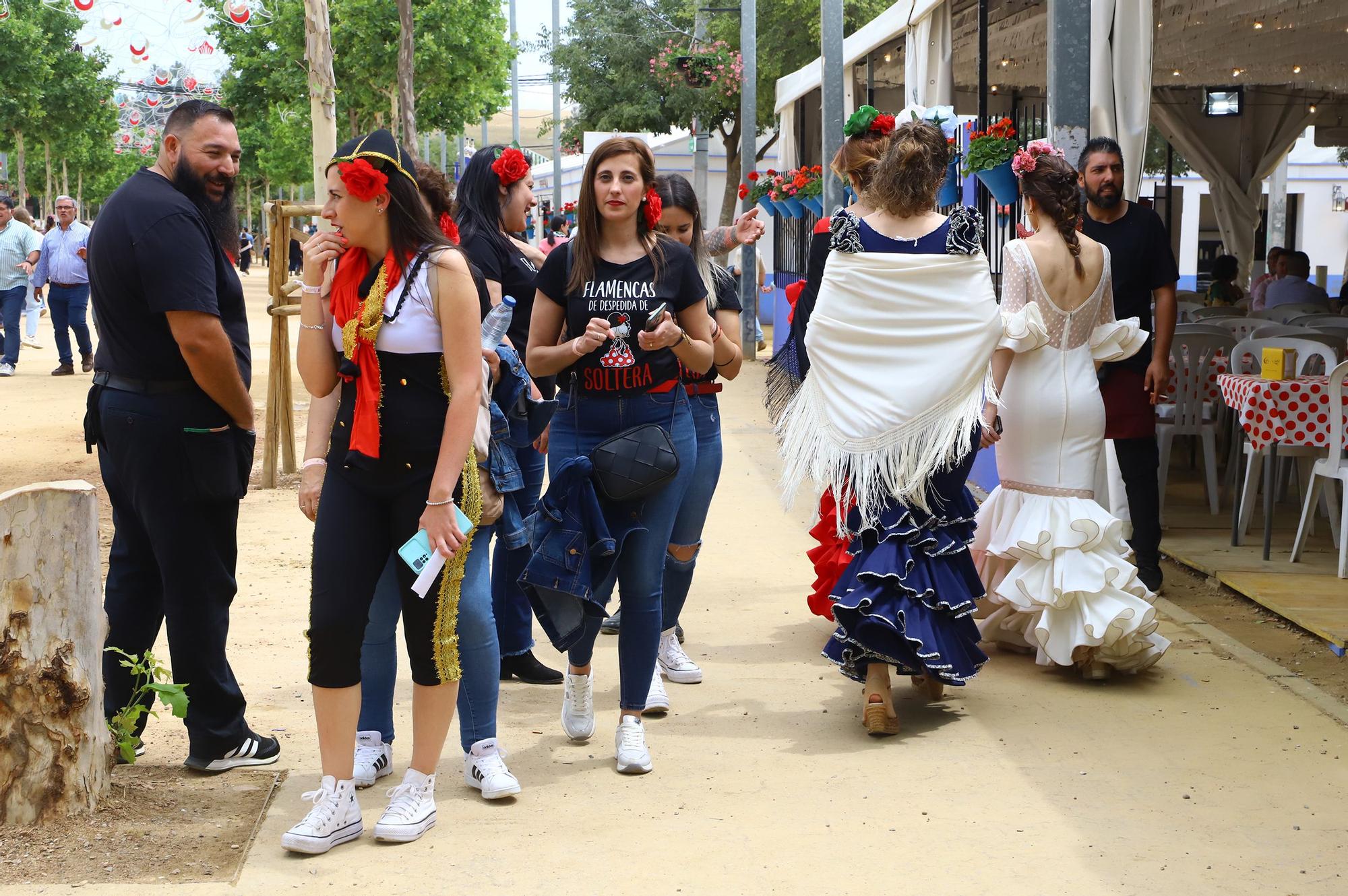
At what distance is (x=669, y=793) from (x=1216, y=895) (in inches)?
60.0

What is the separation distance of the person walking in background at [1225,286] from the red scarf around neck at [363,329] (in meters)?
11.6

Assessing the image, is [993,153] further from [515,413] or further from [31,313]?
[31,313]

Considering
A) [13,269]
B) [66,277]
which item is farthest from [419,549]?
[13,269]

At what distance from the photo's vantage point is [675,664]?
17.8ft

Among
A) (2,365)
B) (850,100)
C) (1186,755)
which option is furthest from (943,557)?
(2,365)

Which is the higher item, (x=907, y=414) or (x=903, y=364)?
(x=903, y=364)

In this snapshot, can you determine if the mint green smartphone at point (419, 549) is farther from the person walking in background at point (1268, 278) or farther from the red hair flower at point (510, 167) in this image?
the person walking in background at point (1268, 278)

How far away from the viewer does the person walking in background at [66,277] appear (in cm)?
1608

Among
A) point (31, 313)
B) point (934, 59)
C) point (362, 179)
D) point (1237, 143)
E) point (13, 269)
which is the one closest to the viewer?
point (362, 179)

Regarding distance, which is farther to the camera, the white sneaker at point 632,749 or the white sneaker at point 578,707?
the white sneaker at point 578,707

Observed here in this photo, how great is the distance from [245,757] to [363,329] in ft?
5.00

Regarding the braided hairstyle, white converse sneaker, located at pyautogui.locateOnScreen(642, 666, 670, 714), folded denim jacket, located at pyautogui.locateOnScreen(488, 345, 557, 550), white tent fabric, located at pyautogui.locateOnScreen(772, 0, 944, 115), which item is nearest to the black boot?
white converse sneaker, located at pyautogui.locateOnScreen(642, 666, 670, 714)

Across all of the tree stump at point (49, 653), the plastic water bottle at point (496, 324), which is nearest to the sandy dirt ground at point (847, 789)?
the tree stump at point (49, 653)

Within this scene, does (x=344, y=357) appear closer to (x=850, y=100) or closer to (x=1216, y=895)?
(x=1216, y=895)
